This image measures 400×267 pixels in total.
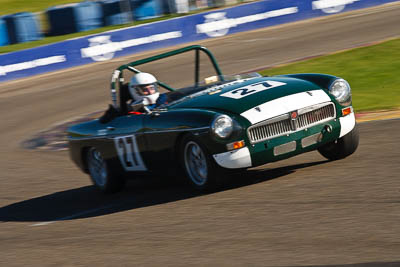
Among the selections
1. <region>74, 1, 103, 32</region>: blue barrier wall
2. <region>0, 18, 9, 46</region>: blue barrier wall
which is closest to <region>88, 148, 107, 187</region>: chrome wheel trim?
<region>0, 18, 9, 46</region>: blue barrier wall

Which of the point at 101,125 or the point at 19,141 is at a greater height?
the point at 101,125

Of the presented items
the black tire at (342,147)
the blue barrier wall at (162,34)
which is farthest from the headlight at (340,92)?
the blue barrier wall at (162,34)

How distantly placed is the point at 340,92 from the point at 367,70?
7206 mm

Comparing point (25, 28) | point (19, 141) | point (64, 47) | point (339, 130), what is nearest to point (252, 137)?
point (339, 130)

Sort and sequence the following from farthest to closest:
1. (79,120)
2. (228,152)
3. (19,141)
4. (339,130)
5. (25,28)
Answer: (25,28) → (79,120) → (19,141) → (339,130) → (228,152)

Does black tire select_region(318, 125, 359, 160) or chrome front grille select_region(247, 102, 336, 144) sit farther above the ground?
chrome front grille select_region(247, 102, 336, 144)

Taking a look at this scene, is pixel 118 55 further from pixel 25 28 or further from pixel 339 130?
pixel 339 130

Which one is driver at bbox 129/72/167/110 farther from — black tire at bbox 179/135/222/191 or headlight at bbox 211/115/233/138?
headlight at bbox 211/115/233/138

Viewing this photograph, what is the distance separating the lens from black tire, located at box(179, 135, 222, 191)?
6.50 meters

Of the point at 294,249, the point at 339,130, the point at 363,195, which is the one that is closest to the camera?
the point at 294,249

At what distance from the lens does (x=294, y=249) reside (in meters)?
4.59

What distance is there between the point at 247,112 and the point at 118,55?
16870 millimetres

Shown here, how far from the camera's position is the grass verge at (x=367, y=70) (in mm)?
11266

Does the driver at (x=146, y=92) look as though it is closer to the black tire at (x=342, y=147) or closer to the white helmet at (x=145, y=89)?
the white helmet at (x=145, y=89)
